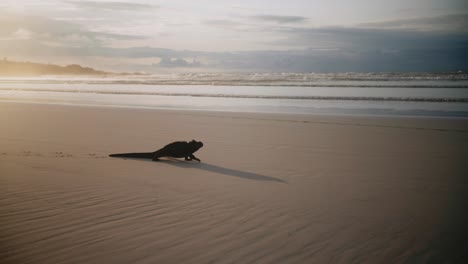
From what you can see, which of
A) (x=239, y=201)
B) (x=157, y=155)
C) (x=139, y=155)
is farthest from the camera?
(x=139, y=155)

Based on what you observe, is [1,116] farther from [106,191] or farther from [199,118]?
[106,191]

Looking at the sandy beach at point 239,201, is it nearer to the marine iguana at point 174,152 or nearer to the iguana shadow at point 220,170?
the iguana shadow at point 220,170

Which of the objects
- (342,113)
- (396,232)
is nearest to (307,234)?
(396,232)

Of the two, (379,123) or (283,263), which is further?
(379,123)

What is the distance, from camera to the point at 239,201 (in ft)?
16.4

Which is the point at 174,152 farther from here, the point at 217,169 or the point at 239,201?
the point at 239,201

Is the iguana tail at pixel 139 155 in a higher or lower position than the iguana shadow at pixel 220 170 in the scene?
higher

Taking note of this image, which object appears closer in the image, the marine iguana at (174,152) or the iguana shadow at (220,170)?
the iguana shadow at (220,170)

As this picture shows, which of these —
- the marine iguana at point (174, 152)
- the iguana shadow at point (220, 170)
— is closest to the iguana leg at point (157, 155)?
the marine iguana at point (174, 152)

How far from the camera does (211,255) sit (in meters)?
3.47

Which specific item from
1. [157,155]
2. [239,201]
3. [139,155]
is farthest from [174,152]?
[239,201]

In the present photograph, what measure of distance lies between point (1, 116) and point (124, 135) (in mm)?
7166

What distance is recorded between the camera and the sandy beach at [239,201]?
358cm

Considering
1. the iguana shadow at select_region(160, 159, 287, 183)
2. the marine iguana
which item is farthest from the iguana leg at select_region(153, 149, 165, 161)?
the iguana shadow at select_region(160, 159, 287, 183)
